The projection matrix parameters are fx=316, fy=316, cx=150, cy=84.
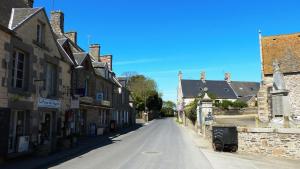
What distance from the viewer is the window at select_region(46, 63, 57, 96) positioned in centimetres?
1700

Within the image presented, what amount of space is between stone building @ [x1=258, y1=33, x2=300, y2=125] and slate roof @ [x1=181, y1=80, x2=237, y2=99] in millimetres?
40977

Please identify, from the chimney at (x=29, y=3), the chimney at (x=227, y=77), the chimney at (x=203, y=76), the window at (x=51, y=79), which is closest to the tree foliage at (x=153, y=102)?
the chimney at (x=203, y=76)

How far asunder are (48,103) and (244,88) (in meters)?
74.5

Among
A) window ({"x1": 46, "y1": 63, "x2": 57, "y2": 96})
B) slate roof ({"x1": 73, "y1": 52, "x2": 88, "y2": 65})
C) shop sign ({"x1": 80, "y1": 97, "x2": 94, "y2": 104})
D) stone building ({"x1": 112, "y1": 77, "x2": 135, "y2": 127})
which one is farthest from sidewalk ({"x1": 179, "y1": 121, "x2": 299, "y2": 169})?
stone building ({"x1": 112, "y1": 77, "x2": 135, "y2": 127})

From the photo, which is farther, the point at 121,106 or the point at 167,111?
the point at 167,111

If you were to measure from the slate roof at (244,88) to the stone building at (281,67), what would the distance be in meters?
45.7

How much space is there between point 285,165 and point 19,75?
1159cm

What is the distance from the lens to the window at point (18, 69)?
13383 mm

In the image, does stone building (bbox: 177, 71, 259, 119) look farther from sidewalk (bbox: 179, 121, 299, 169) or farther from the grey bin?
sidewalk (bbox: 179, 121, 299, 169)

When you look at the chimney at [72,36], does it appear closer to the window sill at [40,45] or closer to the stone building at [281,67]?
the window sill at [40,45]

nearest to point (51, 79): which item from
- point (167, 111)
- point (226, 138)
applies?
point (226, 138)

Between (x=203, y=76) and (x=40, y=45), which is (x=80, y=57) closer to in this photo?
(x=40, y=45)

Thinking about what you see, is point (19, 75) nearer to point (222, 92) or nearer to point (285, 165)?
point (285, 165)

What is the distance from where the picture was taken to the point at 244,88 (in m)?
84.3
